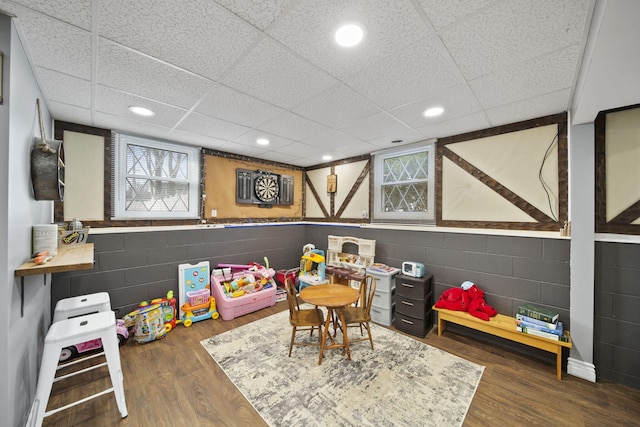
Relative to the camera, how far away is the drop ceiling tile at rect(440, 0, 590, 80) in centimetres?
117

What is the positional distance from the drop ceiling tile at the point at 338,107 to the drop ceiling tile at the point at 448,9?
2.65 ft

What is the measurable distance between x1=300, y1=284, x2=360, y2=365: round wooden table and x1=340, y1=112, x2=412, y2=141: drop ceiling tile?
2000mm

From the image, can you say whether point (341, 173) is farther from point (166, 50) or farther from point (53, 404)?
point (53, 404)

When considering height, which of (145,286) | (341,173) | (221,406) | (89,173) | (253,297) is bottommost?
(221,406)

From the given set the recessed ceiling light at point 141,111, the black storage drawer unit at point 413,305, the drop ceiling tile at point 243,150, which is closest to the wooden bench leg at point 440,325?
the black storage drawer unit at point 413,305

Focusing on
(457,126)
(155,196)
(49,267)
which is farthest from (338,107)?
(155,196)

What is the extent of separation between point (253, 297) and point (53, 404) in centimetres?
205

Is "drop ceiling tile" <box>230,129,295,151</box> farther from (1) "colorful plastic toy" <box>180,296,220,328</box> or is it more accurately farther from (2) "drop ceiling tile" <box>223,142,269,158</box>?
(1) "colorful plastic toy" <box>180,296,220,328</box>

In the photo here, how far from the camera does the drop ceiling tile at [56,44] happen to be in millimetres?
1268

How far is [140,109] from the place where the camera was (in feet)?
7.93

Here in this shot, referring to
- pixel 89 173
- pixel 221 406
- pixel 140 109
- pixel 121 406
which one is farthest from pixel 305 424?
pixel 89 173

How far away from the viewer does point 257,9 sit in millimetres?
1188

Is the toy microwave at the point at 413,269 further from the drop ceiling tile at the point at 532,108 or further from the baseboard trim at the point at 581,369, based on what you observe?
the drop ceiling tile at the point at 532,108

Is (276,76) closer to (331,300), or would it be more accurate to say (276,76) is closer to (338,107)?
(338,107)
